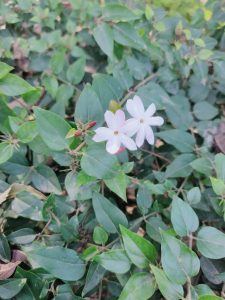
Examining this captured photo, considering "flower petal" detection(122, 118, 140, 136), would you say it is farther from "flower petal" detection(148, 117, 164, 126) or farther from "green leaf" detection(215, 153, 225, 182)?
"green leaf" detection(215, 153, 225, 182)

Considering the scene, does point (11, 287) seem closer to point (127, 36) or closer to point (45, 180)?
point (45, 180)

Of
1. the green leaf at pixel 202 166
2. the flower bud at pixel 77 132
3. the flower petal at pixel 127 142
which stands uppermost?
the flower bud at pixel 77 132

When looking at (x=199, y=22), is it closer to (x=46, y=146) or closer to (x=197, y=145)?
(x=197, y=145)

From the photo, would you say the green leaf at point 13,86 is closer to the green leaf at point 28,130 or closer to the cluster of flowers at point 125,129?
the green leaf at point 28,130

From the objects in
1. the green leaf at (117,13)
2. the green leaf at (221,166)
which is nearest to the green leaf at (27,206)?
the green leaf at (221,166)

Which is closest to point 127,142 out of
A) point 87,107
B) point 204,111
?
point 87,107

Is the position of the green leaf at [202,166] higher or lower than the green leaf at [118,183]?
lower

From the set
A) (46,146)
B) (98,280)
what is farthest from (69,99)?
(98,280)
